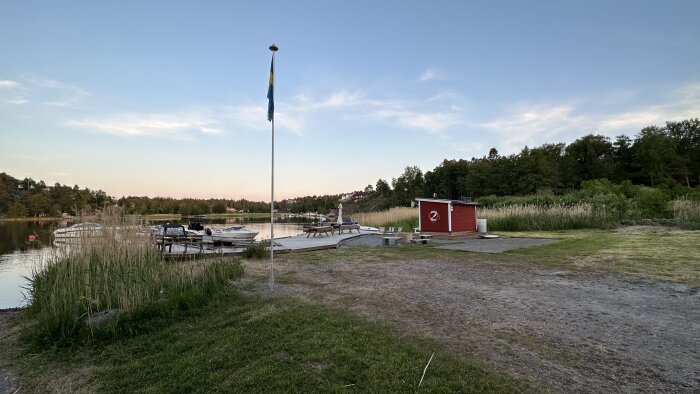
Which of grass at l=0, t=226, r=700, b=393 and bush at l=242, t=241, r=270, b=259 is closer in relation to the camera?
grass at l=0, t=226, r=700, b=393

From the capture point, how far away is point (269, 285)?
22.4 feet

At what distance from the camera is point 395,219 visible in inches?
1013

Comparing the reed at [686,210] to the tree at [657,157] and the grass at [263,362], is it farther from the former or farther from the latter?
the tree at [657,157]

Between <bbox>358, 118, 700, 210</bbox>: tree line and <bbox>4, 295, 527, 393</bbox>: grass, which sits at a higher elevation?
<bbox>358, 118, 700, 210</bbox>: tree line

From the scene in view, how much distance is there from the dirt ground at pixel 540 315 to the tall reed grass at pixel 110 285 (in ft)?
3.80

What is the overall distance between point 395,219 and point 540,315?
20882 mm

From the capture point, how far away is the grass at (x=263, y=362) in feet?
9.61

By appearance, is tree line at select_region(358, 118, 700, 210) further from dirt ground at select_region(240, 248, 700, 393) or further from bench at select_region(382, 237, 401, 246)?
dirt ground at select_region(240, 248, 700, 393)

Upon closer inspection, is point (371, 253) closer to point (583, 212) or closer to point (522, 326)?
point (522, 326)

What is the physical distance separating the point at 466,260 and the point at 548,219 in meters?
12.3

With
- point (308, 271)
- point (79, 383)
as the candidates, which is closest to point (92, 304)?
point (79, 383)

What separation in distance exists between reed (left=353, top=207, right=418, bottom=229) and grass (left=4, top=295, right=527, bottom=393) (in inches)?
715

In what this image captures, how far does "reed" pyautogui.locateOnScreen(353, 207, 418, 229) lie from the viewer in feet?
75.5

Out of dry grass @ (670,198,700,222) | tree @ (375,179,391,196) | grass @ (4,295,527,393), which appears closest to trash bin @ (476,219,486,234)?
dry grass @ (670,198,700,222)
